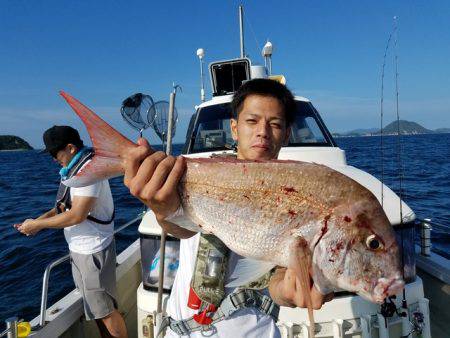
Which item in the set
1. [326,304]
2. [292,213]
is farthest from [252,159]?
[326,304]

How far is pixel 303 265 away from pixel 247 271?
41 cm

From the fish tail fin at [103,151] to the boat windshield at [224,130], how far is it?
122 inches

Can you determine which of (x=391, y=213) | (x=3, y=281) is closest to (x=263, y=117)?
(x=391, y=213)

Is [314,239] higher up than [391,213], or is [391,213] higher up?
[314,239]

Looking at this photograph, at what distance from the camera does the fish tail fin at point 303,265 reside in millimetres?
1639

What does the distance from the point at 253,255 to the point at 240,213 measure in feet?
0.80

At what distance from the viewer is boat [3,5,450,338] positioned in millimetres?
2994

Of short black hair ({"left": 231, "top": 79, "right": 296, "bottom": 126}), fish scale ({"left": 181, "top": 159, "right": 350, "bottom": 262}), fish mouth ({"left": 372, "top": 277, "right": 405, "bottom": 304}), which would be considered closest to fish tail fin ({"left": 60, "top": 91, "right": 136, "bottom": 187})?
fish scale ({"left": 181, "top": 159, "right": 350, "bottom": 262})

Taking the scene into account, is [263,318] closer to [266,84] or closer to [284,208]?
[284,208]

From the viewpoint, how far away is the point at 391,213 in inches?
121

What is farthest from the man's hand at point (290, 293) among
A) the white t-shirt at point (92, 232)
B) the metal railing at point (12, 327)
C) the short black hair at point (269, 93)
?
the white t-shirt at point (92, 232)

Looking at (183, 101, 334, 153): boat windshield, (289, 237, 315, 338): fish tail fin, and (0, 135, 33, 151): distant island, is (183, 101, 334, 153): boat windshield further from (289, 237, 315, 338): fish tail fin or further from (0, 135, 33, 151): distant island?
(0, 135, 33, 151): distant island

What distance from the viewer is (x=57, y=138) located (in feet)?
11.8

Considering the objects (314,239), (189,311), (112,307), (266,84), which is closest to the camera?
(314,239)
